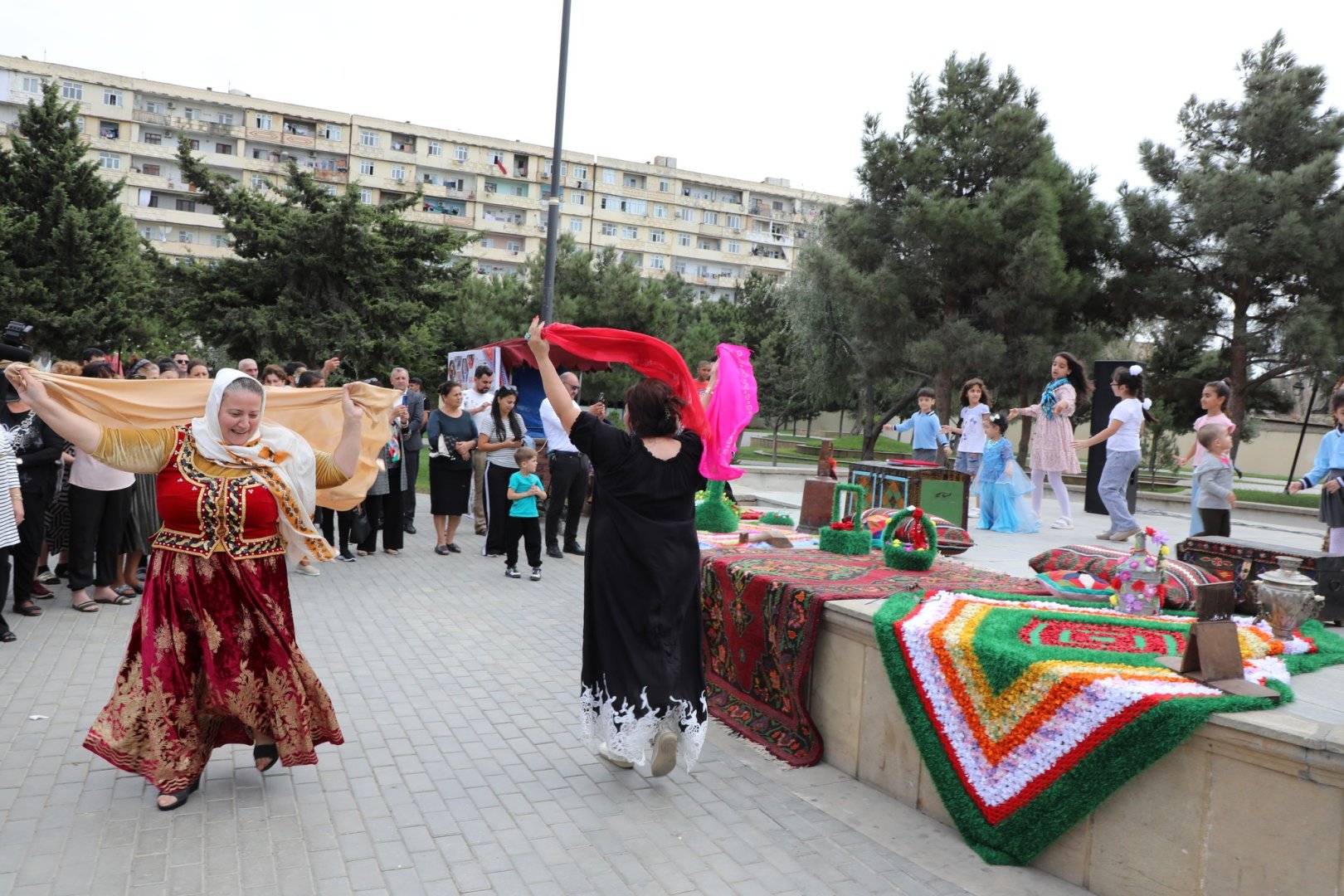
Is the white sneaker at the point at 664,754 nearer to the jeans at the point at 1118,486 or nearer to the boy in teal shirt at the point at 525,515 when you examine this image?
the boy in teal shirt at the point at 525,515

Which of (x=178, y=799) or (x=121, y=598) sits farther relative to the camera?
(x=121, y=598)

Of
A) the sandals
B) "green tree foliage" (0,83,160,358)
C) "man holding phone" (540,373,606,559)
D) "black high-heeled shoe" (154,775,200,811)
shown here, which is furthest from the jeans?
"green tree foliage" (0,83,160,358)

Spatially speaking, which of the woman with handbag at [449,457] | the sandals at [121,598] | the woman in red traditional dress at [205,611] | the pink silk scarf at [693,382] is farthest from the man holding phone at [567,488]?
the woman in red traditional dress at [205,611]

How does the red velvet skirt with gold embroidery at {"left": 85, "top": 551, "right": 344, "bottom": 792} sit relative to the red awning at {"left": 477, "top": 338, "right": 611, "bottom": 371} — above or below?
below

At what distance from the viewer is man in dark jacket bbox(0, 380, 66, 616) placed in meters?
6.75

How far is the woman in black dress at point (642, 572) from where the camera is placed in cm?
424

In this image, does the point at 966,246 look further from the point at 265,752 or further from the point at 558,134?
the point at 265,752

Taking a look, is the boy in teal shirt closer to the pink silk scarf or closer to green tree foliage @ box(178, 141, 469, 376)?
the pink silk scarf

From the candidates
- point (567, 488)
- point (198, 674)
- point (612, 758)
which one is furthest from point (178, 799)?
point (567, 488)

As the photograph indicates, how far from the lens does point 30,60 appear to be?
57094 mm

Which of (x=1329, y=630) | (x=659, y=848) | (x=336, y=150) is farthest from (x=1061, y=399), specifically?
(x=336, y=150)

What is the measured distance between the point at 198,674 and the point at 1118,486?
28.1ft

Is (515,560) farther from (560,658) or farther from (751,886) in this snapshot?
(751,886)

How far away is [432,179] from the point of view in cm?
6656
